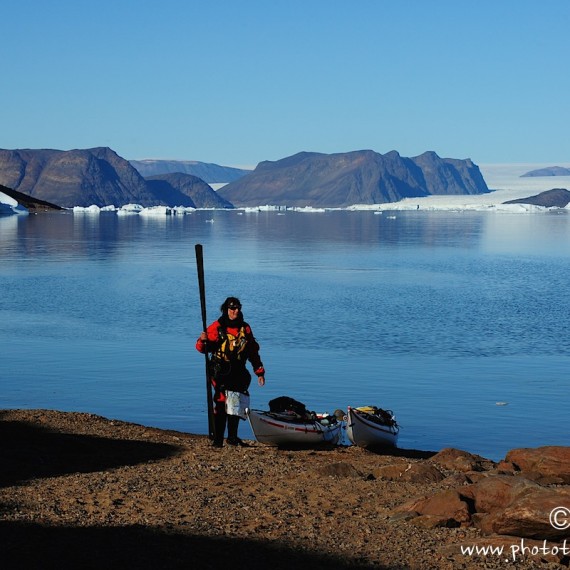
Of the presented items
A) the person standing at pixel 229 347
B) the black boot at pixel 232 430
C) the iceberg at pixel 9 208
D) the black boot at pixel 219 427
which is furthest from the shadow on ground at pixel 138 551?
the iceberg at pixel 9 208

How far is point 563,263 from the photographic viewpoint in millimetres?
64125

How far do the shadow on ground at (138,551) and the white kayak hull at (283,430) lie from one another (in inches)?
194

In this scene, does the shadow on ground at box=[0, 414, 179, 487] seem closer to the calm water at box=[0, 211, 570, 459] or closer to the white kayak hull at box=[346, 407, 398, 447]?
the white kayak hull at box=[346, 407, 398, 447]

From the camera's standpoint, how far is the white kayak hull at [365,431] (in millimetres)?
14863

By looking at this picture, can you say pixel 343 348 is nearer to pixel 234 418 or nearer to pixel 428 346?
pixel 428 346

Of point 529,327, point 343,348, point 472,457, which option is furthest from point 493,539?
point 529,327

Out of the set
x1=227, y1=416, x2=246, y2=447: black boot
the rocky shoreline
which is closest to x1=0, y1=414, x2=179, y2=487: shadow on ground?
the rocky shoreline

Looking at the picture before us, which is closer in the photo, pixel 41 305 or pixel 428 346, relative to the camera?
pixel 428 346

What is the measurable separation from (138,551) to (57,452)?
14.2ft

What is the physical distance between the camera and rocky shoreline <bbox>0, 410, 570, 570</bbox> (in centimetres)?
806

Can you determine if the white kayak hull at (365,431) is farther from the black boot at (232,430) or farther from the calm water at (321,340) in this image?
the black boot at (232,430)

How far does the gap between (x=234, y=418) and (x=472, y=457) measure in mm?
3261

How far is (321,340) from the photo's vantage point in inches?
1127

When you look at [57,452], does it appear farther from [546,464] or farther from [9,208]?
[9,208]
